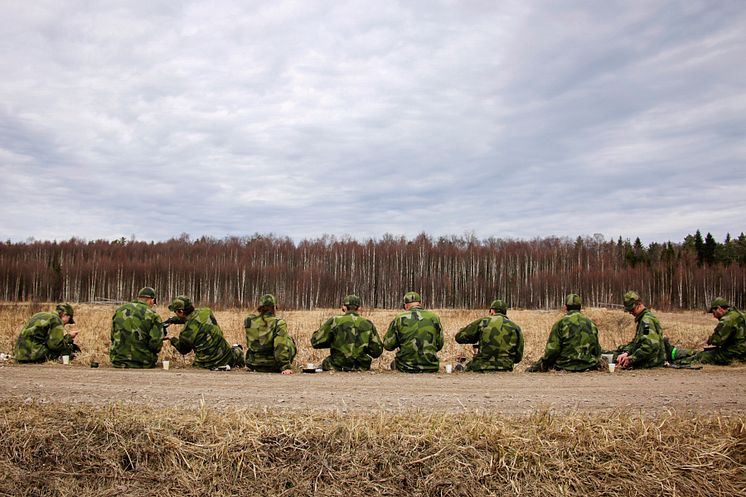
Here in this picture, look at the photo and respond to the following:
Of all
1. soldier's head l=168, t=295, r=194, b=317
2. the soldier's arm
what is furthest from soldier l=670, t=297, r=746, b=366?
soldier's head l=168, t=295, r=194, b=317

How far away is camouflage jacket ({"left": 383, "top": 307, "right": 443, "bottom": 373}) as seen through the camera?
1196cm

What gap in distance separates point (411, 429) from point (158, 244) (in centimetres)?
11791

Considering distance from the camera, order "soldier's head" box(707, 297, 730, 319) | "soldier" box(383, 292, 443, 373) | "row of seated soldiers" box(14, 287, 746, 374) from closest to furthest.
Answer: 1. "soldier" box(383, 292, 443, 373)
2. "row of seated soldiers" box(14, 287, 746, 374)
3. "soldier's head" box(707, 297, 730, 319)

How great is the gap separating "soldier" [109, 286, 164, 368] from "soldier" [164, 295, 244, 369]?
0.36m

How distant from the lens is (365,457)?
557cm

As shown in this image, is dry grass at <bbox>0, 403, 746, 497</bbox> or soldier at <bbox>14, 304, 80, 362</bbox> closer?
dry grass at <bbox>0, 403, 746, 497</bbox>

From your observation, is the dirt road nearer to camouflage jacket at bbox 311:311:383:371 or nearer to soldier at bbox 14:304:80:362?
camouflage jacket at bbox 311:311:383:371

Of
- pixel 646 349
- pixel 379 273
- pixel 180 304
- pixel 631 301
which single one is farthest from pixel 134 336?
pixel 379 273

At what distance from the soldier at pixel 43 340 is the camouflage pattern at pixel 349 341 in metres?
6.20

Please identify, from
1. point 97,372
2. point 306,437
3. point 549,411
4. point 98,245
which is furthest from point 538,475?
point 98,245

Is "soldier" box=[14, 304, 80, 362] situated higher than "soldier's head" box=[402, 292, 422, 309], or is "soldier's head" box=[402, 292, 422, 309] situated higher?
"soldier's head" box=[402, 292, 422, 309]

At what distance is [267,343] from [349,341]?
182cm

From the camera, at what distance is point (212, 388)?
29.6 ft

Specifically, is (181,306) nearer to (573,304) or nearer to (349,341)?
(349,341)
